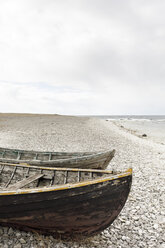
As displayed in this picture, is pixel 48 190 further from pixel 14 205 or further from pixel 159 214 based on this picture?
pixel 159 214

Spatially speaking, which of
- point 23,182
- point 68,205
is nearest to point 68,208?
point 68,205

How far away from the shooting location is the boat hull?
13.8 feet

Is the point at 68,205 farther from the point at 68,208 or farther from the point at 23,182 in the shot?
the point at 23,182

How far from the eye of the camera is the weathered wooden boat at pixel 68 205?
13.7ft

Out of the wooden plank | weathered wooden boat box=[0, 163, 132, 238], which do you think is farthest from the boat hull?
the wooden plank

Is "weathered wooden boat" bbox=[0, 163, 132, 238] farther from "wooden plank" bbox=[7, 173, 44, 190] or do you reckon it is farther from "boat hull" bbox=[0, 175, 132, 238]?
"wooden plank" bbox=[7, 173, 44, 190]

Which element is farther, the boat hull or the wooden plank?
the wooden plank

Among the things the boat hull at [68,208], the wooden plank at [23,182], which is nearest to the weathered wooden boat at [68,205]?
the boat hull at [68,208]

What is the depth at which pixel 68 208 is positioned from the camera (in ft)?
14.2

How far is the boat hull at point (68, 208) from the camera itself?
420 centimetres

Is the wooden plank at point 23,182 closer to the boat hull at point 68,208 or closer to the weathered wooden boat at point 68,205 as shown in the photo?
the weathered wooden boat at point 68,205

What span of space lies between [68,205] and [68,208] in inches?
4.1

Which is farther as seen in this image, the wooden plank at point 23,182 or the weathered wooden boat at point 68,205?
the wooden plank at point 23,182

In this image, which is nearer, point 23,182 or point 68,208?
point 68,208
